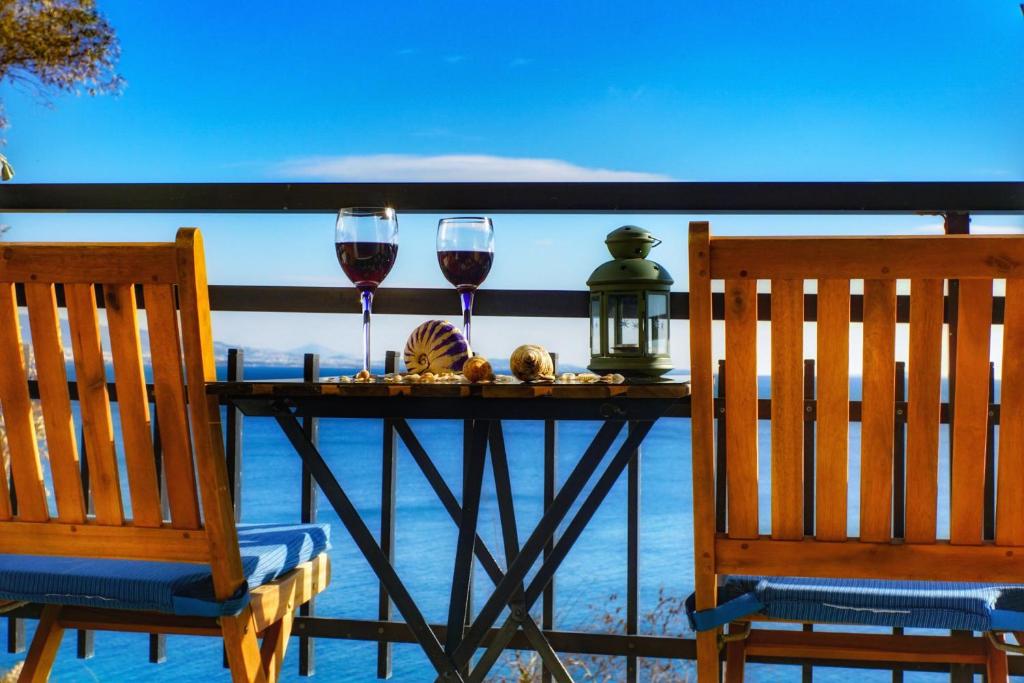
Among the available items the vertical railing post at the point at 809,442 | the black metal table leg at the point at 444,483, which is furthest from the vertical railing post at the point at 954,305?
the black metal table leg at the point at 444,483

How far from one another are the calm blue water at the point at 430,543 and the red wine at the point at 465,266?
5382 mm

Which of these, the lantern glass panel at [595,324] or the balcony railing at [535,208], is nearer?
the lantern glass panel at [595,324]

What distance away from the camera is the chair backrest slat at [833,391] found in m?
1.30

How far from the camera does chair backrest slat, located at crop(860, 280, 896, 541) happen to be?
1295mm

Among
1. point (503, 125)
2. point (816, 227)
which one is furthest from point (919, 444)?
point (503, 125)

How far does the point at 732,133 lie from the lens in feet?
88.0

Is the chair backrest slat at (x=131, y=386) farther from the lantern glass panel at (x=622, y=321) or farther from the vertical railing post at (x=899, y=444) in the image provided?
the vertical railing post at (x=899, y=444)

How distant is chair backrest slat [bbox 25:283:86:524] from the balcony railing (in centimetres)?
62

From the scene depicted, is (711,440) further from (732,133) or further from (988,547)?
(732,133)

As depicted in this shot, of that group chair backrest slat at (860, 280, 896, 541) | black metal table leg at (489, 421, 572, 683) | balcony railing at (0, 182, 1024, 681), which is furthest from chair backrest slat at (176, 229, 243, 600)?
chair backrest slat at (860, 280, 896, 541)

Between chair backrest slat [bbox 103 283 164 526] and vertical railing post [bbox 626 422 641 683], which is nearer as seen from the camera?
chair backrest slat [bbox 103 283 164 526]

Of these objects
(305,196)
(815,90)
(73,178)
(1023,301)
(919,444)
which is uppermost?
(815,90)

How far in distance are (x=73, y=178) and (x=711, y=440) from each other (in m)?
29.6

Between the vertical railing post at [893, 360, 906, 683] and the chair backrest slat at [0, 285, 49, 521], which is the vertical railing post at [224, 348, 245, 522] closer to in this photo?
the chair backrest slat at [0, 285, 49, 521]
